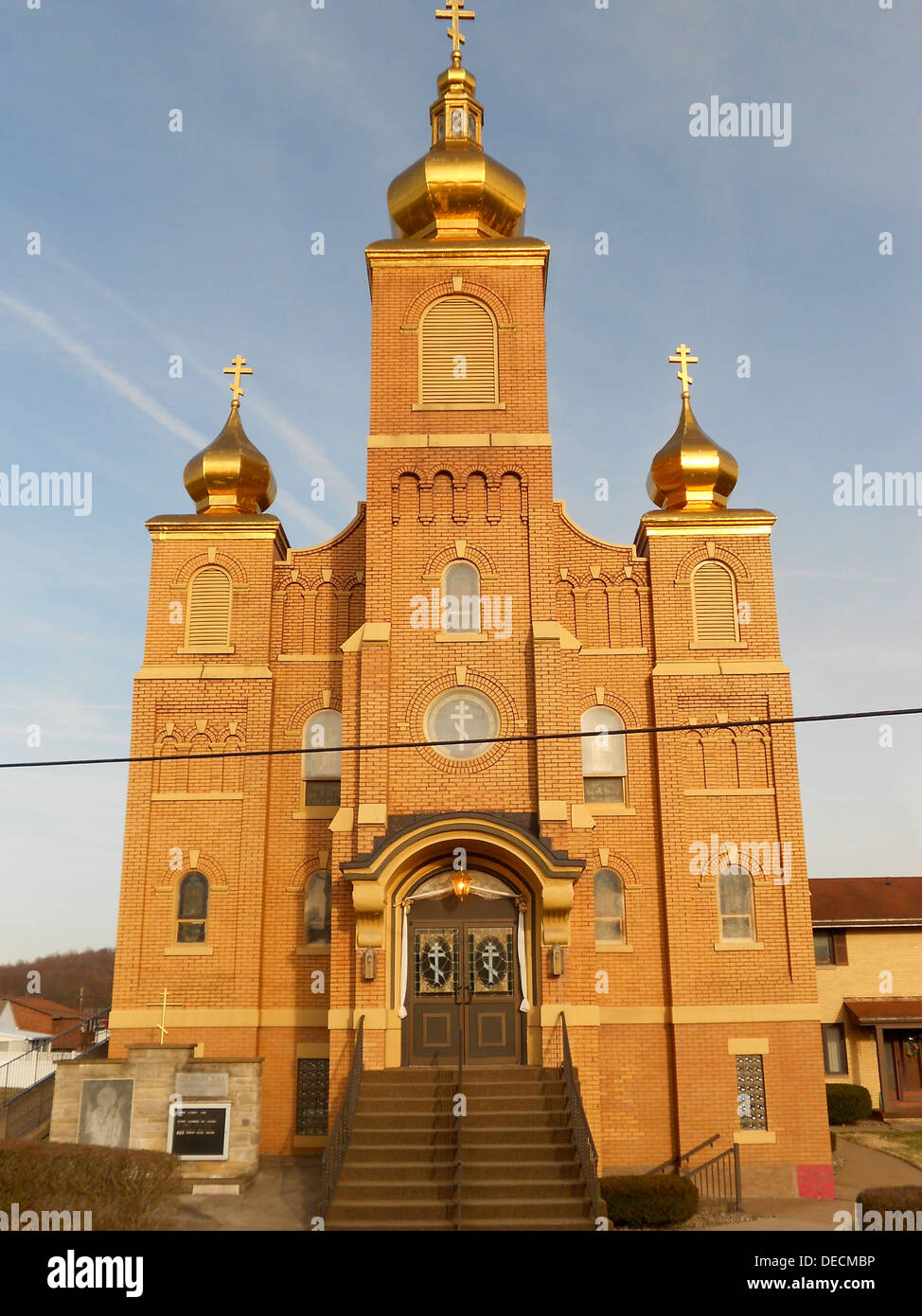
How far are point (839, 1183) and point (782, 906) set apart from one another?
4414mm

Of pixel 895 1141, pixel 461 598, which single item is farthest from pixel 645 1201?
pixel 895 1141

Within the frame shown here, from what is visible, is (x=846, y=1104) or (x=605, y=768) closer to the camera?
(x=605, y=768)

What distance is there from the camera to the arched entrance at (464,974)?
1672 centimetres

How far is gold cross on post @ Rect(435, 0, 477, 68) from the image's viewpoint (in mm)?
22406

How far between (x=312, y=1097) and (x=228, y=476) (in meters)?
11.0

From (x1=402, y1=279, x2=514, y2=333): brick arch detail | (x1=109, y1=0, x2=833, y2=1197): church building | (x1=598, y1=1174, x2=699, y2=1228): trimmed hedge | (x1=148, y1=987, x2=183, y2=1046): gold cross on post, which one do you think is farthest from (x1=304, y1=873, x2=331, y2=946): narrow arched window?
(x1=402, y1=279, x2=514, y2=333): brick arch detail

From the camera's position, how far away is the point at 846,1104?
26094 mm

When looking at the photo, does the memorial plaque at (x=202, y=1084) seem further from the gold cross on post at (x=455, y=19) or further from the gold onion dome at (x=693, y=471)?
the gold cross on post at (x=455, y=19)

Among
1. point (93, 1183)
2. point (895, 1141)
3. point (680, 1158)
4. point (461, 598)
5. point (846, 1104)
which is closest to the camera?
point (93, 1183)

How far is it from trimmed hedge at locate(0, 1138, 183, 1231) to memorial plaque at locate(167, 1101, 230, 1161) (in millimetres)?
4655

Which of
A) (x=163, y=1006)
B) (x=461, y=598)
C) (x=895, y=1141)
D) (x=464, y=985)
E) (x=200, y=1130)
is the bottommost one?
(x=895, y=1141)

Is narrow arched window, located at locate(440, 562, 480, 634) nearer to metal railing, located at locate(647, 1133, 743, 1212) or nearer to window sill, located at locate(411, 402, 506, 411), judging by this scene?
window sill, located at locate(411, 402, 506, 411)

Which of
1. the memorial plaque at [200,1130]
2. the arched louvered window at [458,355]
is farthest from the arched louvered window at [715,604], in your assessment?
the memorial plaque at [200,1130]

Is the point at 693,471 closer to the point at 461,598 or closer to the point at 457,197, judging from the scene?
the point at 461,598
